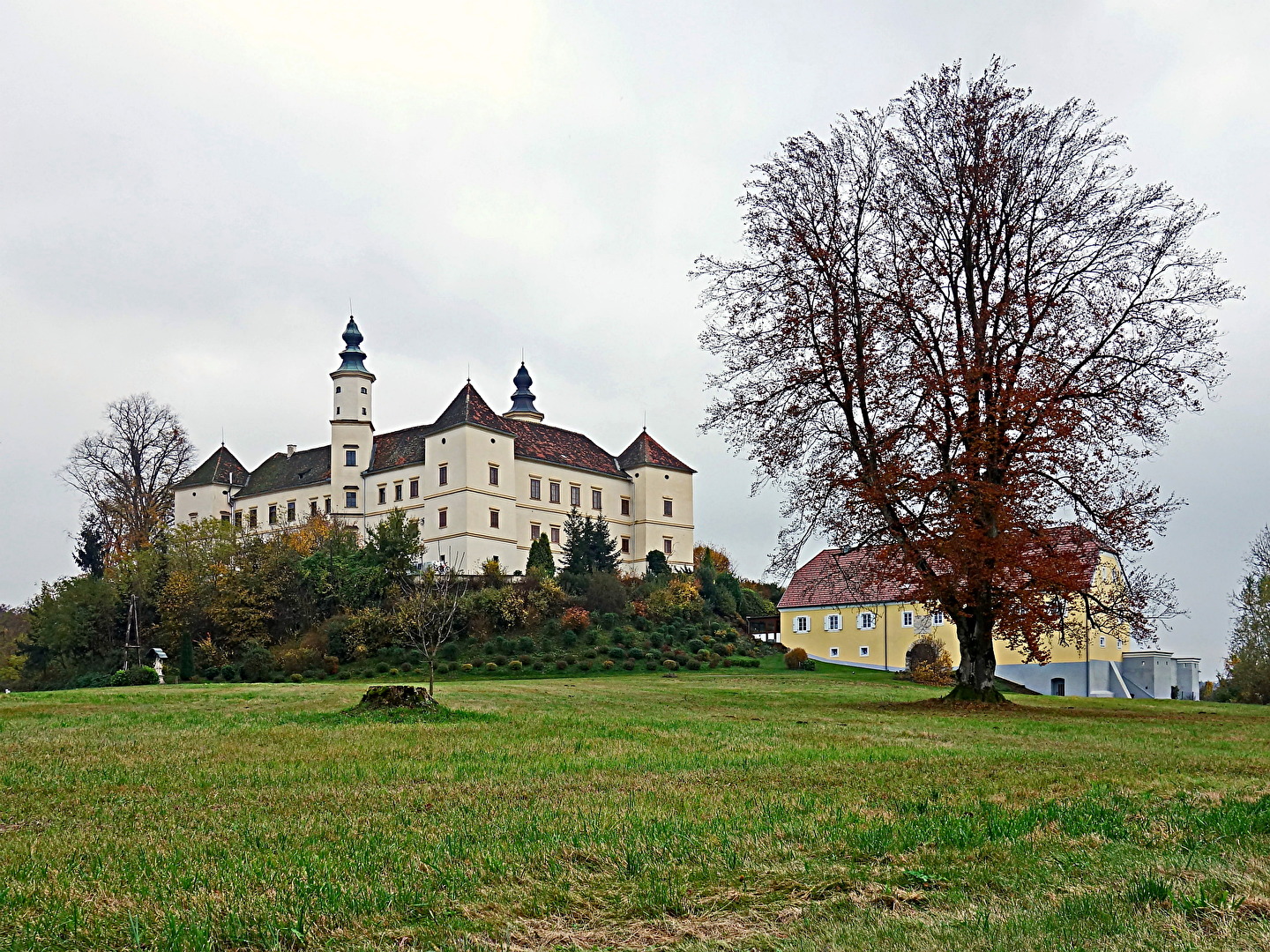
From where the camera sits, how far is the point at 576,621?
49250 mm

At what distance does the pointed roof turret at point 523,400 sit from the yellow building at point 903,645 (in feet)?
90.9

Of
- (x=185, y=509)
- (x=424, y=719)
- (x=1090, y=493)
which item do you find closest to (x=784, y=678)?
(x=1090, y=493)

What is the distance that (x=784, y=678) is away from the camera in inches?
1558

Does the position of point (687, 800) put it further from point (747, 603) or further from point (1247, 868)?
point (747, 603)

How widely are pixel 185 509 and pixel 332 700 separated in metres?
60.4

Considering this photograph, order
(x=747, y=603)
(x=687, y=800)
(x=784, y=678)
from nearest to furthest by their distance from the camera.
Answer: (x=687, y=800) < (x=784, y=678) < (x=747, y=603)

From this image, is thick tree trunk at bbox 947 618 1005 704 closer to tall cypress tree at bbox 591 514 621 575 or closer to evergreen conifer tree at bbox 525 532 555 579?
evergreen conifer tree at bbox 525 532 555 579

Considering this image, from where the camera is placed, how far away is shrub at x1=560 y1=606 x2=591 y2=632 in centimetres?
4919

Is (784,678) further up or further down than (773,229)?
further down

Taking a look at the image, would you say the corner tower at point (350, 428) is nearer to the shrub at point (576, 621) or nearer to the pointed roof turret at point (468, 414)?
the pointed roof turret at point (468, 414)

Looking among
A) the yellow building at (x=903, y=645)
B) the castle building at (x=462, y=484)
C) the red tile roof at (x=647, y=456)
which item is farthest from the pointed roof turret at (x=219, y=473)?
the yellow building at (x=903, y=645)

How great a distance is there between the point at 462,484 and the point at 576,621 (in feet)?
60.2

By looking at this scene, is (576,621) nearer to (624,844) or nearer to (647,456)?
(647,456)

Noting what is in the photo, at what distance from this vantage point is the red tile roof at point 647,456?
75438 mm
